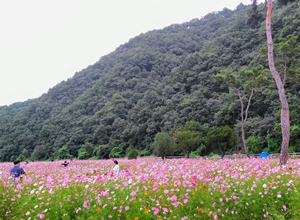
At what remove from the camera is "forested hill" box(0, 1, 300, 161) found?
37719 mm

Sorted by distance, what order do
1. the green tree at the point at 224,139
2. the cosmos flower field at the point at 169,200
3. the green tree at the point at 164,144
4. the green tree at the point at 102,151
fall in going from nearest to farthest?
the cosmos flower field at the point at 169,200 → the green tree at the point at 224,139 → the green tree at the point at 164,144 → the green tree at the point at 102,151

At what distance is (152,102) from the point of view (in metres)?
53.8

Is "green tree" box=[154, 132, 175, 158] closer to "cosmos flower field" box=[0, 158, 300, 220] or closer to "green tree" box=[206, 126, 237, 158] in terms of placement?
"green tree" box=[206, 126, 237, 158]

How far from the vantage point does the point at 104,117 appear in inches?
2203

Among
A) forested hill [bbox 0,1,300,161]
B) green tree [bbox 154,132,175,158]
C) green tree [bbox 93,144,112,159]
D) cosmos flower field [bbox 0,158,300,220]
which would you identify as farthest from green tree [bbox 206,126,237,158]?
green tree [bbox 93,144,112,159]

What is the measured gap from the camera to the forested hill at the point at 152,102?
1485 inches

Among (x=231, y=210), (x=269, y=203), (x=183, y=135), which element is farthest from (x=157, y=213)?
(x=183, y=135)

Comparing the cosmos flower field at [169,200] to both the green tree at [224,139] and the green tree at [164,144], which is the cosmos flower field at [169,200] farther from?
the green tree at [164,144]

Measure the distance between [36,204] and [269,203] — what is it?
380 centimetres

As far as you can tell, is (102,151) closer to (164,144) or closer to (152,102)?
(152,102)

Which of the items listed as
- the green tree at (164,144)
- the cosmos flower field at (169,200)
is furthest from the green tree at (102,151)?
the cosmos flower field at (169,200)

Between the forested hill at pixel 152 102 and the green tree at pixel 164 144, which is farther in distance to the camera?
the forested hill at pixel 152 102

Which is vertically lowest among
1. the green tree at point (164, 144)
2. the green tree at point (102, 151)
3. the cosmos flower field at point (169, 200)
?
the green tree at point (102, 151)

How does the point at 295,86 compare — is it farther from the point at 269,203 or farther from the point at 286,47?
the point at 269,203
